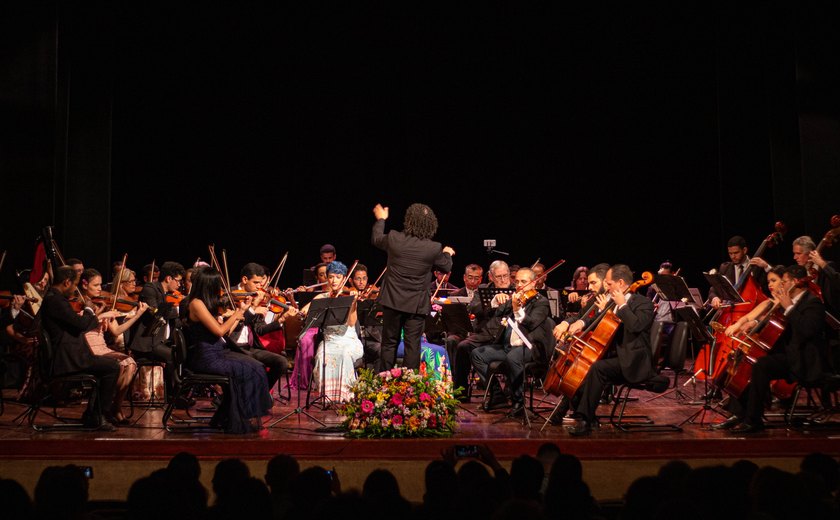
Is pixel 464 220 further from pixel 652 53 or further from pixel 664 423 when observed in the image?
pixel 664 423

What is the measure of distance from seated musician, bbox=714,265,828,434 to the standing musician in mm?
2314

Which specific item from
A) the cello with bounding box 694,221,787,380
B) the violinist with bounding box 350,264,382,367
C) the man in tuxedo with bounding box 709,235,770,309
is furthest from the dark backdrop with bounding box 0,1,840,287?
the cello with bounding box 694,221,787,380

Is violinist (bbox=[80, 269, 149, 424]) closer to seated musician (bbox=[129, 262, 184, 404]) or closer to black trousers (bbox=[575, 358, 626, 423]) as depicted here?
seated musician (bbox=[129, 262, 184, 404])

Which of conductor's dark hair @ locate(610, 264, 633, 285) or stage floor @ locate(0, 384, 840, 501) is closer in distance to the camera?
stage floor @ locate(0, 384, 840, 501)

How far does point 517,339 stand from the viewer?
6805 mm

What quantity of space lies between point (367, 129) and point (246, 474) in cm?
907

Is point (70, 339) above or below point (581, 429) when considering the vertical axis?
above

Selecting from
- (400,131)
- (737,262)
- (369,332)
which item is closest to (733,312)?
(737,262)

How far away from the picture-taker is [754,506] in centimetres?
264

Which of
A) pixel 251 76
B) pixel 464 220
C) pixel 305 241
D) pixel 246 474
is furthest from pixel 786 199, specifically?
pixel 246 474

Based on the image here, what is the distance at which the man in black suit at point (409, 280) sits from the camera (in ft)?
19.1

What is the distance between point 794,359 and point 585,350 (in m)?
1.51

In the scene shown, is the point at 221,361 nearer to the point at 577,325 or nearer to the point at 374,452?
the point at 374,452

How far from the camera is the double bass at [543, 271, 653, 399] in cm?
570
